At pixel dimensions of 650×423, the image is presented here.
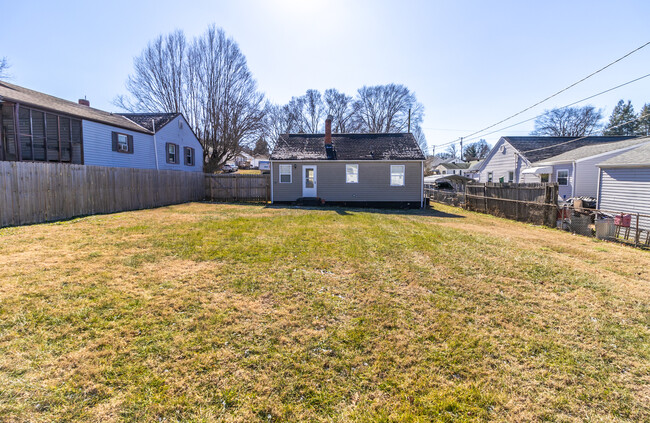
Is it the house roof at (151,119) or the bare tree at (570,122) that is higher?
the bare tree at (570,122)

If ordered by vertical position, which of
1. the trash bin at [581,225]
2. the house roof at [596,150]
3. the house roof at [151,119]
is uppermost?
the house roof at [151,119]

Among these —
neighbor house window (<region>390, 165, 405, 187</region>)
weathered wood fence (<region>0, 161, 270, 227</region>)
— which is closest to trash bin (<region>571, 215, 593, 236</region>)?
neighbor house window (<region>390, 165, 405, 187</region>)

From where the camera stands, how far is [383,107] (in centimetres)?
4653

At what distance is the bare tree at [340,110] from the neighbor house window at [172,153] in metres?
29.7

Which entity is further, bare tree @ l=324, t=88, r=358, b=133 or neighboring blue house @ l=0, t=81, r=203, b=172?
bare tree @ l=324, t=88, r=358, b=133

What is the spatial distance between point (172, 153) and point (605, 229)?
23.3 m

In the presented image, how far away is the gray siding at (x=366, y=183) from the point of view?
16.8 m

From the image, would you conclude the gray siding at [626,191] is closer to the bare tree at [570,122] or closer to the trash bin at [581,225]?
the trash bin at [581,225]

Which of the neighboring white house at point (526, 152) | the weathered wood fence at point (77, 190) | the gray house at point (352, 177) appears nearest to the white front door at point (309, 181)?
the gray house at point (352, 177)

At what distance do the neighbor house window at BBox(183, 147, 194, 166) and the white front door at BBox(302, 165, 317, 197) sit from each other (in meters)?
10.8

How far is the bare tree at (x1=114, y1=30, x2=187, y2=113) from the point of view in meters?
25.3

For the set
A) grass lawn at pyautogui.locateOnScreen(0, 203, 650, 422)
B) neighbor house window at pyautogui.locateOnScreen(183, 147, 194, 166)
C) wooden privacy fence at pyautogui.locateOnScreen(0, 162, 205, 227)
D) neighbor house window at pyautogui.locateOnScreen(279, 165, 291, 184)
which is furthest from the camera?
neighbor house window at pyautogui.locateOnScreen(183, 147, 194, 166)

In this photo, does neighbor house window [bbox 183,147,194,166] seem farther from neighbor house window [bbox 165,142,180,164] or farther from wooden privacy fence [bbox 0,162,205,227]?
wooden privacy fence [bbox 0,162,205,227]

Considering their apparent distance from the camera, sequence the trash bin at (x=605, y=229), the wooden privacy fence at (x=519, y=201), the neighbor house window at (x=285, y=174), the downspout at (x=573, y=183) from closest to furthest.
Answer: the trash bin at (x=605, y=229)
the wooden privacy fence at (x=519, y=201)
the downspout at (x=573, y=183)
the neighbor house window at (x=285, y=174)
